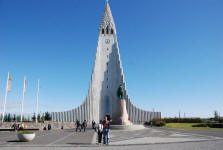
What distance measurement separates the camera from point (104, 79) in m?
51.1

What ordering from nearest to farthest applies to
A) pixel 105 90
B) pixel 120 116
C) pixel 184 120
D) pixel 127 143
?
pixel 127 143 < pixel 120 116 < pixel 184 120 < pixel 105 90

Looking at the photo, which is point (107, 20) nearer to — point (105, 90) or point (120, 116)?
point (105, 90)

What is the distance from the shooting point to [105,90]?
166 ft

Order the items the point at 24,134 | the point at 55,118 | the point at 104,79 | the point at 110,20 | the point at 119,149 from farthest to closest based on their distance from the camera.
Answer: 1. the point at 110,20
2. the point at 104,79
3. the point at 55,118
4. the point at 24,134
5. the point at 119,149

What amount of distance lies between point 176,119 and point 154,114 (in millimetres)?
6056

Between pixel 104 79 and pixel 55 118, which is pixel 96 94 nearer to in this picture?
pixel 104 79

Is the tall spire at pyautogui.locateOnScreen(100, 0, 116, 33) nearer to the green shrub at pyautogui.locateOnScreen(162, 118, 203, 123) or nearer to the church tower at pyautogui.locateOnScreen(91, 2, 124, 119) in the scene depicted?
the church tower at pyautogui.locateOnScreen(91, 2, 124, 119)

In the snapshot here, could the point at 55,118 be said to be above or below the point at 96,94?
below

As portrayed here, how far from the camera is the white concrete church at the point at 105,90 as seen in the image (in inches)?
1877

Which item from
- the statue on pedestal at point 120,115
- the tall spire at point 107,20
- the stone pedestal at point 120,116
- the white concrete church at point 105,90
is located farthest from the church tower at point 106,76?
the stone pedestal at point 120,116

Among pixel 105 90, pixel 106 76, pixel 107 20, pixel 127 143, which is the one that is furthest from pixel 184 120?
pixel 127 143

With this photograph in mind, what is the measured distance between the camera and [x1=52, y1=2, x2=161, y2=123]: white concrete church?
47688 mm

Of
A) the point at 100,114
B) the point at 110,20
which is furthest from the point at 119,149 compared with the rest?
the point at 110,20

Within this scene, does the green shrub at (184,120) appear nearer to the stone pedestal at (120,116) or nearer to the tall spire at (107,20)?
the stone pedestal at (120,116)
